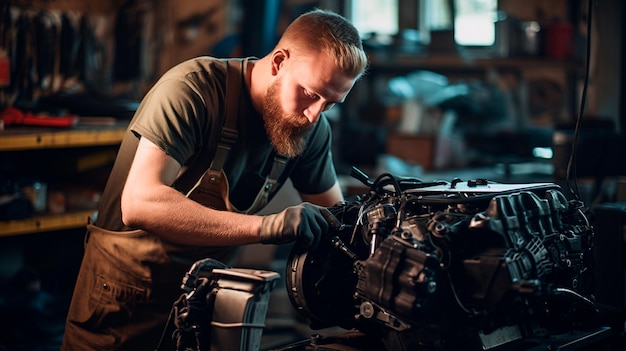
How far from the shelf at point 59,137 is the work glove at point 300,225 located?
1858 mm

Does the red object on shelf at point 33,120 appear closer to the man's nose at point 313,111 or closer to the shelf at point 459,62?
the man's nose at point 313,111

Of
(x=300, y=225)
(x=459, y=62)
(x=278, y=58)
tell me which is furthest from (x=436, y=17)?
(x=300, y=225)

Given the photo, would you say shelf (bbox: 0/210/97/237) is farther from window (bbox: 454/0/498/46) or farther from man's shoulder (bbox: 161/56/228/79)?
window (bbox: 454/0/498/46)

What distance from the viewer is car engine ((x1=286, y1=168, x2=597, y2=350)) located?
70.5 inches

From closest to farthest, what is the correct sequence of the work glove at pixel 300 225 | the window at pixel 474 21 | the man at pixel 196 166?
the work glove at pixel 300 225 → the man at pixel 196 166 → the window at pixel 474 21

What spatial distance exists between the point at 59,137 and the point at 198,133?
1.58 metres

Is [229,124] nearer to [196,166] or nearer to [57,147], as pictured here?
[196,166]

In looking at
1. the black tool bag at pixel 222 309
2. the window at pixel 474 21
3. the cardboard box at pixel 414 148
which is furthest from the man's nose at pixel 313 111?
the window at pixel 474 21

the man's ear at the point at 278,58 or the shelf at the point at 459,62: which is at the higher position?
the man's ear at the point at 278,58

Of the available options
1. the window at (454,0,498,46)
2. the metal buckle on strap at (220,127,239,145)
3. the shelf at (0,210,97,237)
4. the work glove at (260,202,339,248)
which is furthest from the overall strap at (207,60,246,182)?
the window at (454,0,498,46)

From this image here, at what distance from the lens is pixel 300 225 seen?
189 cm

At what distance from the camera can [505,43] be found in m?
5.07

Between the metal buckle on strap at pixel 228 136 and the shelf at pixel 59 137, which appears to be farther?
the shelf at pixel 59 137

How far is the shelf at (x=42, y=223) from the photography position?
358 centimetres
